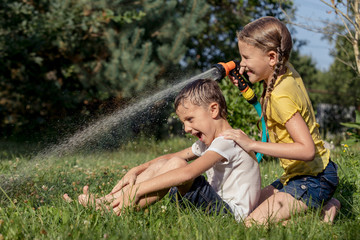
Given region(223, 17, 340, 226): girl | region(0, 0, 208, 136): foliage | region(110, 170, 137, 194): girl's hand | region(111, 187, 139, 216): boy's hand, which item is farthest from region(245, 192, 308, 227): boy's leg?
region(0, 0, 208, 136): foliage

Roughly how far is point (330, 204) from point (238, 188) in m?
0.68

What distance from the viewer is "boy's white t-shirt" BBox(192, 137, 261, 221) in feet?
8.47

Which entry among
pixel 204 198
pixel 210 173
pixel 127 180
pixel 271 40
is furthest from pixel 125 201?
pixel 271 40

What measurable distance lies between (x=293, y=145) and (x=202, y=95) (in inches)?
24.3

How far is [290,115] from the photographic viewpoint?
2.46 m

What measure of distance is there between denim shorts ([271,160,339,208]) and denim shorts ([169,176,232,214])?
0.43 m

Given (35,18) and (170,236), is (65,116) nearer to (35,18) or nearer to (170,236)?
(35,18)

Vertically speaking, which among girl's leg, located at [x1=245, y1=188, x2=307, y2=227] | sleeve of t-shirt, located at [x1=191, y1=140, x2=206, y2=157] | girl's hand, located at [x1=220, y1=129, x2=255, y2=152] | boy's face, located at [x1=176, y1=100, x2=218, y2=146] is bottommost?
girl's leg, located at [x1=245, y1=188, x2=307, y2=227]

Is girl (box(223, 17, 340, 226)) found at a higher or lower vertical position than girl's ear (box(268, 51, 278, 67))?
lower

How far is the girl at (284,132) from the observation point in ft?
8.09

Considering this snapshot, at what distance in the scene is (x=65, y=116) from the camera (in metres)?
7.59

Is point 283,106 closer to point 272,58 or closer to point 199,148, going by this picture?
point 272,58

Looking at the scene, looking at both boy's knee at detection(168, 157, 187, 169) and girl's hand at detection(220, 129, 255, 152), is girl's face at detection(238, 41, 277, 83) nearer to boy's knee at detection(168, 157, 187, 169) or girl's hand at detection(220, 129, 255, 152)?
girl's hand at detection(220, 129, 255, 152)

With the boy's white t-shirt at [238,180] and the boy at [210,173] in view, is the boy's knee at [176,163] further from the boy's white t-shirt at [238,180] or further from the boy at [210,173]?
the boy's white t-shirt at [238,180]
